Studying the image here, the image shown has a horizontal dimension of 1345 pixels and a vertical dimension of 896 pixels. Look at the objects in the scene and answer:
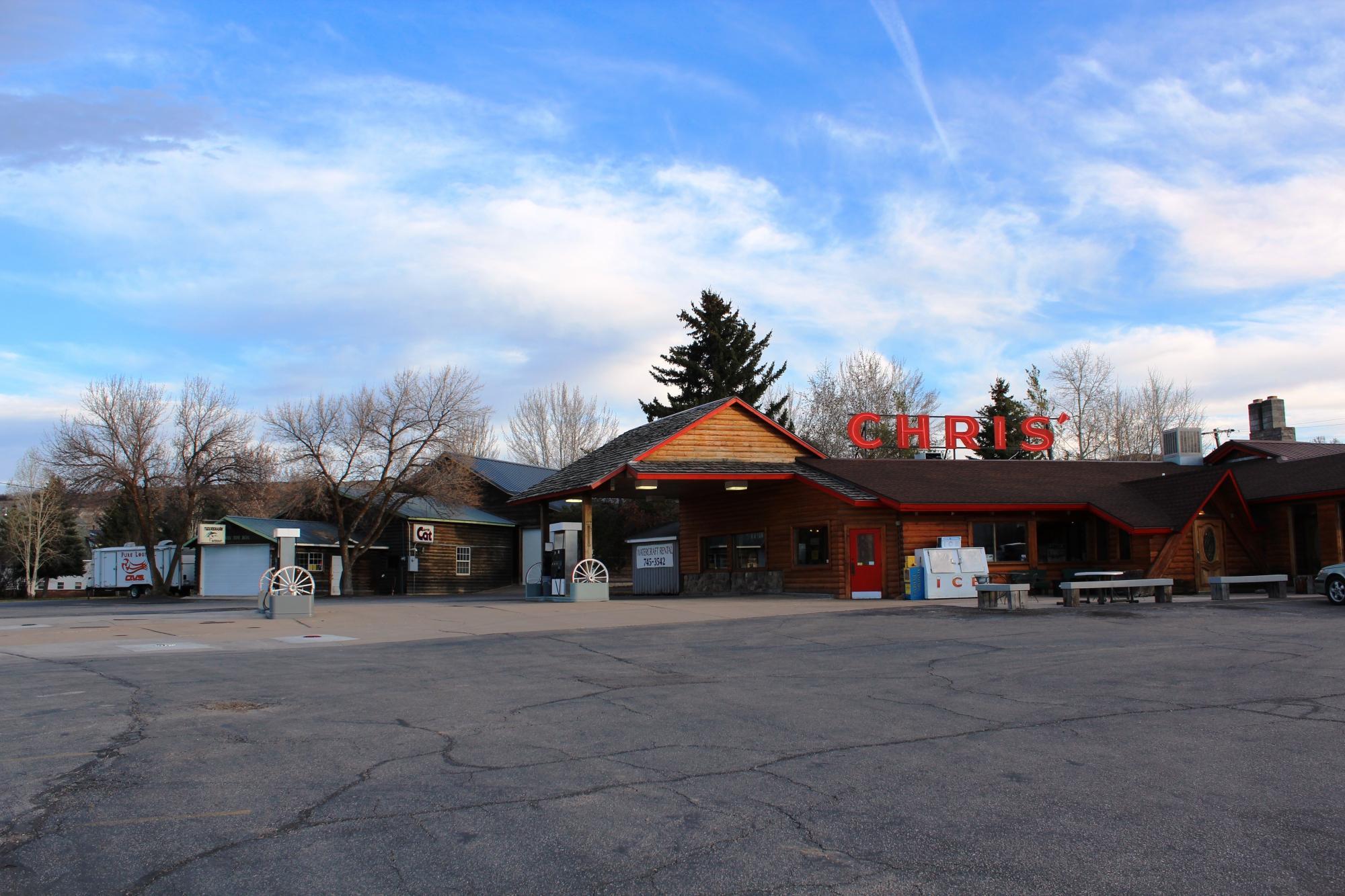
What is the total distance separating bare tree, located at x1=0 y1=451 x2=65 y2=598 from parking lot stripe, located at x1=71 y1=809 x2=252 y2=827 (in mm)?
64447

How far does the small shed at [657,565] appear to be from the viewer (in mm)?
37469

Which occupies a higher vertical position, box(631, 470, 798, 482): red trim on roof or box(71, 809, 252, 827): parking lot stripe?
box(631, 470, 798, 482): red trim on roof

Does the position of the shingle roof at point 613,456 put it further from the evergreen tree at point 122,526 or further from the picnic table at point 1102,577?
the evergreen tree at point 122,526

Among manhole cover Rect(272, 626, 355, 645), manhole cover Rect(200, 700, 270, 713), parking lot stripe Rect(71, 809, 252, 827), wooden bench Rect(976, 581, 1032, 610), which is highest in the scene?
wooden bench Rect(976, 581, 1032, 610)

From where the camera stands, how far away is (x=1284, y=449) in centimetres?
3241

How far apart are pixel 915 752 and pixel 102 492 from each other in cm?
4626

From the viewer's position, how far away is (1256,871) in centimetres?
483

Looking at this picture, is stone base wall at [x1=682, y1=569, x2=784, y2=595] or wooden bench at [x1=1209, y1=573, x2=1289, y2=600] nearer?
wooden bench at [x1=1209, y1=573, x2=1289, y2=600]

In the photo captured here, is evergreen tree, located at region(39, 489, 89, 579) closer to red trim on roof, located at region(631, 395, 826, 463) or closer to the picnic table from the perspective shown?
red trim on roof, located at region(631, 395, 826, 463)

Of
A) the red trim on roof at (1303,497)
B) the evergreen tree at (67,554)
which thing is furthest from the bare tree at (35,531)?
the red trim on roof at (1303,497)

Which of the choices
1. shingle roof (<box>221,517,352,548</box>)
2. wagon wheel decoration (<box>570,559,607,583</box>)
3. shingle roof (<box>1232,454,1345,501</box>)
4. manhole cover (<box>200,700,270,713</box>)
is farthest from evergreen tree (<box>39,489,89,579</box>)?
shingle roof (<box>1232,454,1345,501</box>)

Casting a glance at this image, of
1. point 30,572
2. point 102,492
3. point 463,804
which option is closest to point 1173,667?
point 463,804

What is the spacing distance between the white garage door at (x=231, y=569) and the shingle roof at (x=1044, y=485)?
84.7ft

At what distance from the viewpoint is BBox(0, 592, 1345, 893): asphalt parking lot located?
16.0ft
